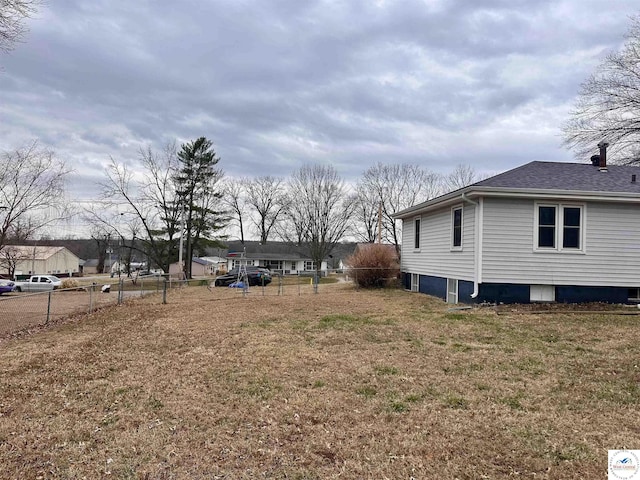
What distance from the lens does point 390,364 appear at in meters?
5.59

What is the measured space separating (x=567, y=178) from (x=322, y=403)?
11037 mm

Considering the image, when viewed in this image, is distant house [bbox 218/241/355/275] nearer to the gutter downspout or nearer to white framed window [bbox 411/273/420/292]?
white framed window [bbox 411/273/420/292]

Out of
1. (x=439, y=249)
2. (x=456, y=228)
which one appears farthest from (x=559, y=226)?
(x=439, y=249)

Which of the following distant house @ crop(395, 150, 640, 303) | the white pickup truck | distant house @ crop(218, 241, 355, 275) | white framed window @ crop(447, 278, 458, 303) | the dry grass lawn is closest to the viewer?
the dry grass lawn

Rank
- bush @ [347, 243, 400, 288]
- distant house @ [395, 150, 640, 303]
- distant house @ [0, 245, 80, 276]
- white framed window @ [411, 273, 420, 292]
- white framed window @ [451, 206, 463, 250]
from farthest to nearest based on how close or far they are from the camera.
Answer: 1. distant house @ [0, 245, 80, 276]
2. bush @ [347, 243, 400, 288]
3. white framed window @ [411, 273, 420, 292]
4. white framed window @ [451, 206, 463, 250]
5. distant house @ [395, 150, 640, 303]

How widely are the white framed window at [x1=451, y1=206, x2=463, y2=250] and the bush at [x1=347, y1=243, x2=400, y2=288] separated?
590 centimetres

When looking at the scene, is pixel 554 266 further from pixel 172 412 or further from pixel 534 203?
pixel 172 412

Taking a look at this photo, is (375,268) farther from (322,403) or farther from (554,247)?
(322,403)

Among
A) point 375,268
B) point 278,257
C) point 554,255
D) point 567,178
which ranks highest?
point 567,178

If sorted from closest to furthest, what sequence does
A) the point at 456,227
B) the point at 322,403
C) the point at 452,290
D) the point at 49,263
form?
1. the point at 322,403
2. the point at 456,227
3. the point at 452,290
4. the point at 49,263

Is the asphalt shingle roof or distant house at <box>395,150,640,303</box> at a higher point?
the asphalt shingle roof

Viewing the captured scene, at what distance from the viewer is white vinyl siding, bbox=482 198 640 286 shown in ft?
36.9

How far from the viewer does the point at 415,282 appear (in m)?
17.0

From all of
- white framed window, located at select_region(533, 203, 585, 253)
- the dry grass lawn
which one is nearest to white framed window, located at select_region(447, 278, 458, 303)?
white framed window, located at select_region(533, 203, 585, 253)
